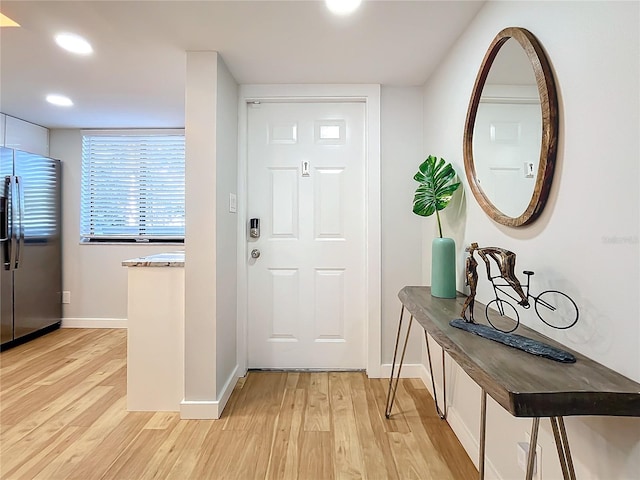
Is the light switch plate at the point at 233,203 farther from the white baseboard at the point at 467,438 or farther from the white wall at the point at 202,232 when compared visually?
Answer: the white baseboard at the point at 467,438

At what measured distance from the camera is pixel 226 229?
2277mm

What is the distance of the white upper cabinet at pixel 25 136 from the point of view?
331cm

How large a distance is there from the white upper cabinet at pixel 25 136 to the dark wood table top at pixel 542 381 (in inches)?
167

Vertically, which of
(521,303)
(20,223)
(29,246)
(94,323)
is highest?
(20,223)

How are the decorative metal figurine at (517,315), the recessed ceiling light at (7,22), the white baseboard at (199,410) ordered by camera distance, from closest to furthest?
1. the decorative metal figurine at (517,315)
2. the recessed ceiling light at (7,22)
3. the white baseboard at (199,410)

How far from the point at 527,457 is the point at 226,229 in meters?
1.91

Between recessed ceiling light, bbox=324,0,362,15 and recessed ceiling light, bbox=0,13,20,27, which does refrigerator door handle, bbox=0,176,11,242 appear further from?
recessed ceiling light, bbox=324,0,362,15

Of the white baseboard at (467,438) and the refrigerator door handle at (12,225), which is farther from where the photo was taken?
the refrigerator door handle at (12,225)

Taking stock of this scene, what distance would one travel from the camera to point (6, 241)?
3.13 meters

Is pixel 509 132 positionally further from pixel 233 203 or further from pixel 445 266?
pixel 233 203

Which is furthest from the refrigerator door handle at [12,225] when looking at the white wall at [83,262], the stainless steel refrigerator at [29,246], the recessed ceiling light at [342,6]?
the recessed ceiling light at [342,6]

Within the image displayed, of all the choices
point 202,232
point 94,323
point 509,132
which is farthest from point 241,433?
point 94,323

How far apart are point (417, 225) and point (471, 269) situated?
48.7 inches

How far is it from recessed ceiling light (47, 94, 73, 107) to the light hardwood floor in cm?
220
